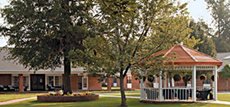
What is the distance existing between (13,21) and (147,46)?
13576 mm

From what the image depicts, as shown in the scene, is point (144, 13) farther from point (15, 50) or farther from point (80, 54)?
point (15, 50)

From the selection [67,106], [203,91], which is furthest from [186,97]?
[67,106]

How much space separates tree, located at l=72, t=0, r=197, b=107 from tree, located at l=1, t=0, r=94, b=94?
26.5 feet

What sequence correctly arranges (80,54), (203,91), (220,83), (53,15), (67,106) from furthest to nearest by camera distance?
1. (220,83)
2. (53,15)
3. (203,91)
4. (67,106)
5. (80,54)

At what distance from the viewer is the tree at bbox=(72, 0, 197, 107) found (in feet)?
80.3

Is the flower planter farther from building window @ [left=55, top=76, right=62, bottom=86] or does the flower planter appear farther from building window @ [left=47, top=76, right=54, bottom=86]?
building window @ [left=55, top=76, right=62, bottom=86]

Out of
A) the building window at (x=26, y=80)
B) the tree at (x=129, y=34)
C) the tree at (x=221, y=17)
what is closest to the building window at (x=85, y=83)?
the building window at (x=26, y=80)

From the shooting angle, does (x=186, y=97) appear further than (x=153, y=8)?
Yes

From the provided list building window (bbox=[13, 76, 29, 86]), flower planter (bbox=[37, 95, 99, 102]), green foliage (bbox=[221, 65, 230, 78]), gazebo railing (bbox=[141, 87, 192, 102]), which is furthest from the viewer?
building window (bbox=[13, 76, 29, 86])

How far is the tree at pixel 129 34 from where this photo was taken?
963 inches

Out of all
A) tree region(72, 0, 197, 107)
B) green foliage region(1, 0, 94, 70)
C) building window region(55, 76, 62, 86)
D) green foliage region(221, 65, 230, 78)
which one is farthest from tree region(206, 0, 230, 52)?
tree region(72, 0, 197, 107)

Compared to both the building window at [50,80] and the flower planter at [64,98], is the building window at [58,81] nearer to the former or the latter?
the building window at [50,80]

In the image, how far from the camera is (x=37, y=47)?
3525 centimetres

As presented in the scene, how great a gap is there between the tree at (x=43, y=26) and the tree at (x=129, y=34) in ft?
26.5
